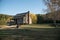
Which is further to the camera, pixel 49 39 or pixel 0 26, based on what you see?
pixel 0 26

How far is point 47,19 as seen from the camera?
12664 millimetres

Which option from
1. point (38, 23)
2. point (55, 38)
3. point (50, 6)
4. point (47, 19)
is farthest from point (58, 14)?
point (55, 38)

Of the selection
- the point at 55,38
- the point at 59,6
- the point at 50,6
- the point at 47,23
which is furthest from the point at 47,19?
the point at 55,38

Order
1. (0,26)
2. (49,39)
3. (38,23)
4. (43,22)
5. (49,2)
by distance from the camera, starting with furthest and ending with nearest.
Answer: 1. (43,22)
2. (38,23)
3. (49,2)
4. (0,26)
5. (49,39)

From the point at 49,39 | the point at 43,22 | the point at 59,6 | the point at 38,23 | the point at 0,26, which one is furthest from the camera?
the point at 43,22

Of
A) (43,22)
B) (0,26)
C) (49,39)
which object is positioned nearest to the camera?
(49,39)

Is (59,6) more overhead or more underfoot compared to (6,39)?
more overhead

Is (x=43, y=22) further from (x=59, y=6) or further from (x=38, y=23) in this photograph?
(x=59, y=6)

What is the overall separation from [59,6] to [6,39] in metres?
5.32

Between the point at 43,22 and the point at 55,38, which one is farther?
the point at 43,22

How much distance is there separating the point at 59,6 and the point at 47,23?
13.7 ft

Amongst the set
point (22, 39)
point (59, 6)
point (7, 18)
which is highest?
point (59, 6)

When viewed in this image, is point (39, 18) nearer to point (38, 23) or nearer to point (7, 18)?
point (38, 23)

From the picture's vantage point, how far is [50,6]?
10.3m
